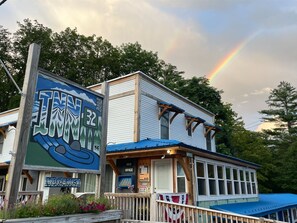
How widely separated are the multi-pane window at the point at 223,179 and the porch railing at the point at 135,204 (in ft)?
12.4

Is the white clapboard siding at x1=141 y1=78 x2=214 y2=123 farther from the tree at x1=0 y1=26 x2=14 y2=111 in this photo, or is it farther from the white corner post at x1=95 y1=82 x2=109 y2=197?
the tree at x1=0 y1=26 x2=14 y2=111

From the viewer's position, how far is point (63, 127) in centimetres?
536

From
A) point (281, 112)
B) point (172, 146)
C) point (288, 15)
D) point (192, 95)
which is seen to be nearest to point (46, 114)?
point (172, 146)

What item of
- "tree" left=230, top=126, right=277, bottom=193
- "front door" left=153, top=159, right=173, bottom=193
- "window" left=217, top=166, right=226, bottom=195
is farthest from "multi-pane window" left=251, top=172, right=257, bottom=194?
"tree" left=230, top=126, right=277, bottom=193

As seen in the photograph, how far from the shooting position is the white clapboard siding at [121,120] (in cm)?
1300

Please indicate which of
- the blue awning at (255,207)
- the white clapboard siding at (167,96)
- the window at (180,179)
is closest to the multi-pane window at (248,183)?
the blue awning at (255,207)

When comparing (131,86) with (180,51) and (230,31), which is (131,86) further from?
(230,31)

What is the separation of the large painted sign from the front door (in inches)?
184

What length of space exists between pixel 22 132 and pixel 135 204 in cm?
438

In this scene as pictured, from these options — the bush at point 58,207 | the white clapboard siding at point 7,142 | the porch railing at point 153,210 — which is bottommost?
the porch railing at point 153,210

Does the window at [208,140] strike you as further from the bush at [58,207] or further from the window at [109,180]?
the bush at [58,207]

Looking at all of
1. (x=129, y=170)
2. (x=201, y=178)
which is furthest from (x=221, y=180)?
(x=129, y=170)

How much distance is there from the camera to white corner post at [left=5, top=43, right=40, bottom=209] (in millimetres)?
4090

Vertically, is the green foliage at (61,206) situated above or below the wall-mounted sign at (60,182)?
below
